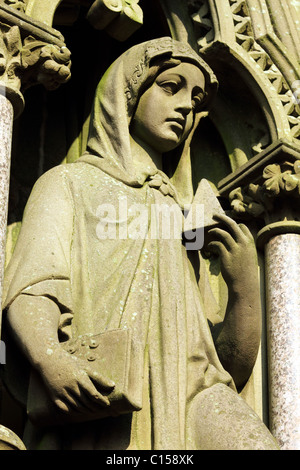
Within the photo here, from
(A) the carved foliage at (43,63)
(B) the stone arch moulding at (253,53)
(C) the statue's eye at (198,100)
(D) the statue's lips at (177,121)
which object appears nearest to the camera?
(A) the carved foliage at (43,63)

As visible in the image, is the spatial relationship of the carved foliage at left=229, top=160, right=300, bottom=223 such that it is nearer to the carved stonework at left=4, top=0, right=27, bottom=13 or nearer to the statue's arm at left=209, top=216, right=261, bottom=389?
the statue's arm at left=209, top=216, right=261, bottom=389

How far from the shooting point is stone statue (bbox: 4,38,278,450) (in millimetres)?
6270

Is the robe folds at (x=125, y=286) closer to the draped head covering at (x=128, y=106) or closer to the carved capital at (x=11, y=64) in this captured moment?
the draped head covering at (x=128, y=106)

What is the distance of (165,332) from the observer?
6.65 meters

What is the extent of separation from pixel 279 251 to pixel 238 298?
2.88ft

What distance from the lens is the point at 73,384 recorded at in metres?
6.14

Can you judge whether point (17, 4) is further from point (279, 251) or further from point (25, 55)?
point (279, 251)

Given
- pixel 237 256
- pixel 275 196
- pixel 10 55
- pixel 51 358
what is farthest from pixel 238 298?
pixel 10 55

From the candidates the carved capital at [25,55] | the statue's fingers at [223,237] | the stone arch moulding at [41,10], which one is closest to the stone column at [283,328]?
the statue's fingers at [223,237]

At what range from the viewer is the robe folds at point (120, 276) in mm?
6406

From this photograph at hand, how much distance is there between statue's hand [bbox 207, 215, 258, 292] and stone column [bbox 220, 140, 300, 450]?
2.18 ft

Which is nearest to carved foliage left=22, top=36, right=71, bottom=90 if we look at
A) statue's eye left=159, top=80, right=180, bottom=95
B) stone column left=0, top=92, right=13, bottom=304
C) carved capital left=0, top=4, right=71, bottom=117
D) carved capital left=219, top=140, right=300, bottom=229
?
carved capital left=0, top=4, right=71, bottom=117

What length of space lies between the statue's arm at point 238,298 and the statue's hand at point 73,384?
3.66 ft

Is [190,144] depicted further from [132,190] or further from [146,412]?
[146,412]
